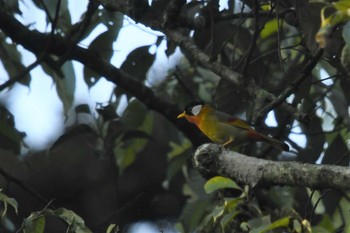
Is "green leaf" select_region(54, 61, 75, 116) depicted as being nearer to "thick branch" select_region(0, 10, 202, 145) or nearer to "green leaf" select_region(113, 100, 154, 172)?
"thick branch" select_region(0, 10, 202, 145)

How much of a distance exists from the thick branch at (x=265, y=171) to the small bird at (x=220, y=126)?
190 cm

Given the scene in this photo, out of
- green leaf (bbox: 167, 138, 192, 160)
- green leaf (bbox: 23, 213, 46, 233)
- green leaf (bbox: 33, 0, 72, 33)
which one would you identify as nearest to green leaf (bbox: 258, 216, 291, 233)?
green leaf (bbox: 23, 213, 46, 233)

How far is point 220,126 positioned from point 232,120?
0.08 meters

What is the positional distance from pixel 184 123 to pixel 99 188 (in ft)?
5.43

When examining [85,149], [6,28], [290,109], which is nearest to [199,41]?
[6,28]

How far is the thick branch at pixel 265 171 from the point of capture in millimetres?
2445

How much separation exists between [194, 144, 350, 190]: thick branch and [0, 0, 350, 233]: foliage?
0.64 feet

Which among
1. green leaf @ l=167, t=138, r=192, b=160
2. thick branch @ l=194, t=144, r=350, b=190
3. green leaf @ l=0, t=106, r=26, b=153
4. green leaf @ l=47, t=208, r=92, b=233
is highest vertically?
thick branch @ l=194, t=144, r=350, b=190

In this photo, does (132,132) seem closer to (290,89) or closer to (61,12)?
(61,12)

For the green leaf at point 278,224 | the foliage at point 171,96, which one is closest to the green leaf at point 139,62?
the foliage at point 171,96

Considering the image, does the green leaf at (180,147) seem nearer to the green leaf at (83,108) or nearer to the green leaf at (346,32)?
the green leaf at (83,108)

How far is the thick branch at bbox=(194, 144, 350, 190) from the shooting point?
2.45 metres

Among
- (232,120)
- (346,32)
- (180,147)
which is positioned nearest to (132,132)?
(232,120)

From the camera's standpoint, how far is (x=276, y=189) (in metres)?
6.24
